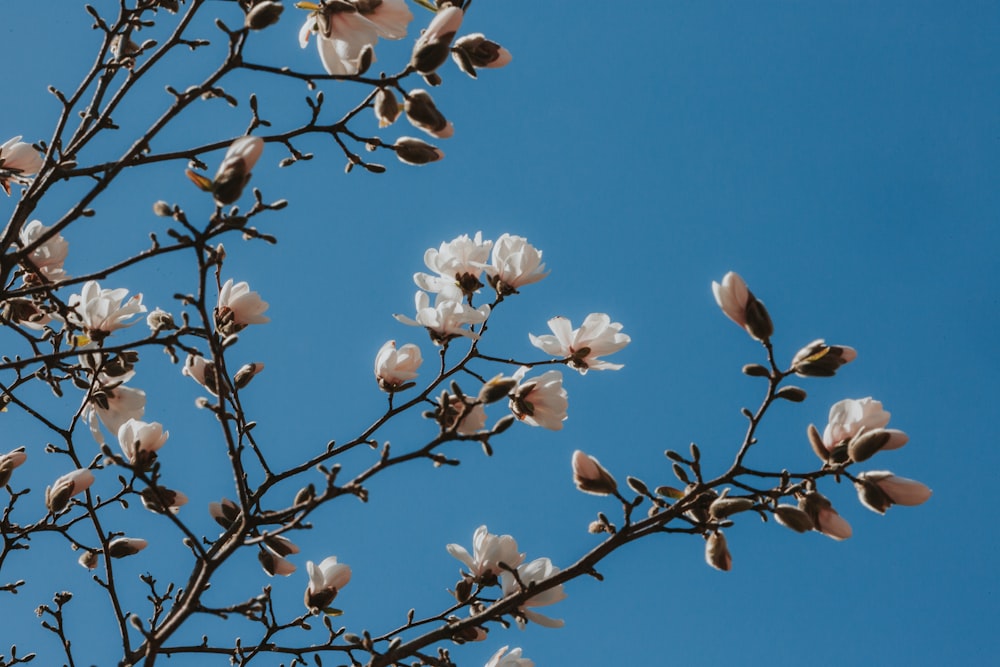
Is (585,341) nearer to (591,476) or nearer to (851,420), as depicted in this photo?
(591,476)

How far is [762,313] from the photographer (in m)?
1.90

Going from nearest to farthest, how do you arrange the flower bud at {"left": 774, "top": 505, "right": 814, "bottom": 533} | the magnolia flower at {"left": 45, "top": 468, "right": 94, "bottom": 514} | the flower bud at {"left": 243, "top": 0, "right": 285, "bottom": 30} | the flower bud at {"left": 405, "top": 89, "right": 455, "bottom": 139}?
1. the flower bud at {"left": 774, "top": 505, "right": 814, "bottom": 533}
2. the flower bud at {"left": 243, "top": 0, "right": 285, "bottom": 30}
3. the flower bud at {"left": 405, "top": 89, "right": 455, "bottom": 139}
4. the magnolia flower at {"left": 45, "top": 468, "right": 94, "bottom": 514}

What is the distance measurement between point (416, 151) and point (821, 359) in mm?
1088

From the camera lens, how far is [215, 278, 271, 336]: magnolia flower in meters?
2.35

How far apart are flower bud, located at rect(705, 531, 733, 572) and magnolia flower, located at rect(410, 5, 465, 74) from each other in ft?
4.10

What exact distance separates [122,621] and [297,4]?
160 centimetres

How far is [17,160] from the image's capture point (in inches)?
96.5

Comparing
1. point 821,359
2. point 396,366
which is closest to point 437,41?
point 396,366

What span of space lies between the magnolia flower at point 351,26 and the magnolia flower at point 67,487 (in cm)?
126

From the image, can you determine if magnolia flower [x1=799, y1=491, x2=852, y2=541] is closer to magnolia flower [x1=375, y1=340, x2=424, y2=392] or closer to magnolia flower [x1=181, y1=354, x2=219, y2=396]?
magnolia flower [x1=375, y1=340, x2=424, y2=392]

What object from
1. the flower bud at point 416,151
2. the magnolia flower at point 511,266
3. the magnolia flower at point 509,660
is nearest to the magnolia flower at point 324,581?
the magnolia flower at point 509,660

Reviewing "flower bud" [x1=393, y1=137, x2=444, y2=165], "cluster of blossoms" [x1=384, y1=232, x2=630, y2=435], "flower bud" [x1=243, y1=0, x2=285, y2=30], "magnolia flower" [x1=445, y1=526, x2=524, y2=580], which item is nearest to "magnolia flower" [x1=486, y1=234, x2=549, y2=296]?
"cluster of blossoms" [x1=384, y1=232, x2=630, y2=435]

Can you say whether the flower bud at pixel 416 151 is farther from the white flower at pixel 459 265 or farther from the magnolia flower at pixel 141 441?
the magnolia flower at pixel 141 441

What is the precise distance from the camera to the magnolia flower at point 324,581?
2.30 metres
